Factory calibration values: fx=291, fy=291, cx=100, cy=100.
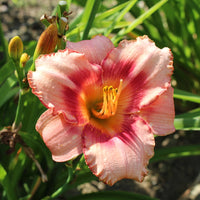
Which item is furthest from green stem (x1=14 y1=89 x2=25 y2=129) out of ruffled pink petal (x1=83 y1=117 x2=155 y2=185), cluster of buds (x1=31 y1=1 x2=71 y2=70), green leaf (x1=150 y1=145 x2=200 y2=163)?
green leaf (x1=150 y1=145 x2=200 y2=163)

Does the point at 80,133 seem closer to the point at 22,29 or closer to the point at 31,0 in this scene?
the point at 22,29

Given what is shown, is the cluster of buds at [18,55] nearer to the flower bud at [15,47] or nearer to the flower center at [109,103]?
the flower bud at [15,47]

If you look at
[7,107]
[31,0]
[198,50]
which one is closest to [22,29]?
[31,0]

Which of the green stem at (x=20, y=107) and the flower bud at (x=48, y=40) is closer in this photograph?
the flower bud at (x=48, y=40)

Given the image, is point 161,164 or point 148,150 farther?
point 161,164

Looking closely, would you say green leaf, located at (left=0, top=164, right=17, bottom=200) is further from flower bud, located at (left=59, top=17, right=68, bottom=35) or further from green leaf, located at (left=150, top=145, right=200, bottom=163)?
green leaf, located at (left=150, top=145, right=200, bottom=163)

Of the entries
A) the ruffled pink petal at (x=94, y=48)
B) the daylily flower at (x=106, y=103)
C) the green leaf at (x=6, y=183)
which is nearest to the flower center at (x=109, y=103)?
the daylily flower at (x=106, y=103)

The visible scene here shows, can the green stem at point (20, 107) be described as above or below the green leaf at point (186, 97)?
above

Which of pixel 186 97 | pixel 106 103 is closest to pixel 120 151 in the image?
pixel 106 103
